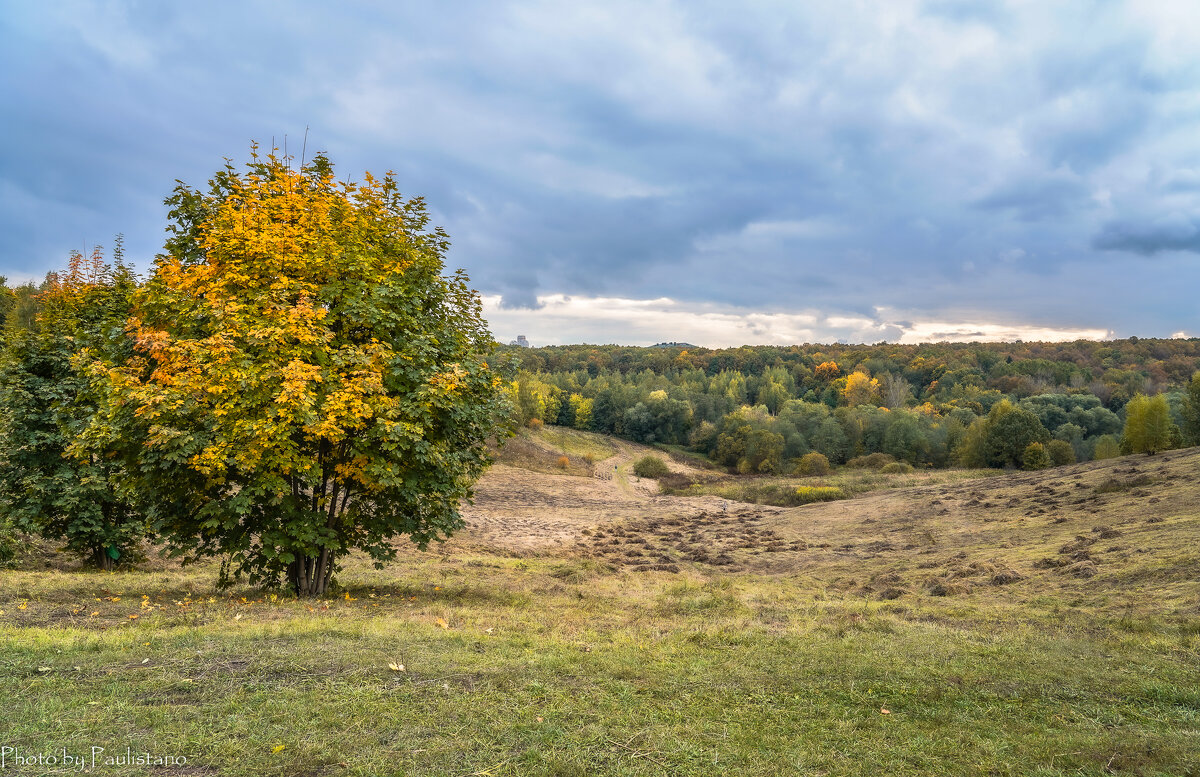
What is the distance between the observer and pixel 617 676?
7.09 meters

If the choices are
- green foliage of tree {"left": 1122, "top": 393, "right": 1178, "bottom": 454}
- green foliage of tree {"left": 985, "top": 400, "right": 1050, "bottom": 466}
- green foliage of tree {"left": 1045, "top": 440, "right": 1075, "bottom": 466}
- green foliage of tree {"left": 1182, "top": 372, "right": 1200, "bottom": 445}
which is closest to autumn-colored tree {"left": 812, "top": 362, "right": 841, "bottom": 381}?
green foliage of tree {"left": 985, "top": 400, "right": 1050, "bottom": 466}

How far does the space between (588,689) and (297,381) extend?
631 centimetres

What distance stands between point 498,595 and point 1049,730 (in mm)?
10415

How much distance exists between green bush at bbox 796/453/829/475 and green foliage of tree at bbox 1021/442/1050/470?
58.9 ft

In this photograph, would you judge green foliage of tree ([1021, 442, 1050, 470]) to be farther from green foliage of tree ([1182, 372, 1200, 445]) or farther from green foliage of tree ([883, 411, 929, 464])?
green foliage of tree ([883, 411, 929, 464])

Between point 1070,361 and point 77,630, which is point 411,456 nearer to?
point 77,630

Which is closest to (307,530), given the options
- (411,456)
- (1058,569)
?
(411,456)

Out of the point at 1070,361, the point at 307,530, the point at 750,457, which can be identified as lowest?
the point at 750,457

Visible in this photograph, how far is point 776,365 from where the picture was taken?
480 ft

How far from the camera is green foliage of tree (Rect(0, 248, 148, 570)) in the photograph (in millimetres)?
15109

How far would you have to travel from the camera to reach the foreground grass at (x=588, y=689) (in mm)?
4965

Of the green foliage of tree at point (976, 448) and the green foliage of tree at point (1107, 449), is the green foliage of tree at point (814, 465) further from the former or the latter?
the green foliage of tree at point (1107, 449)

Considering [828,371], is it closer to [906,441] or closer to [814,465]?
[906,441]

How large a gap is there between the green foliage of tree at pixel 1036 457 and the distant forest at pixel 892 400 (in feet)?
0.31
